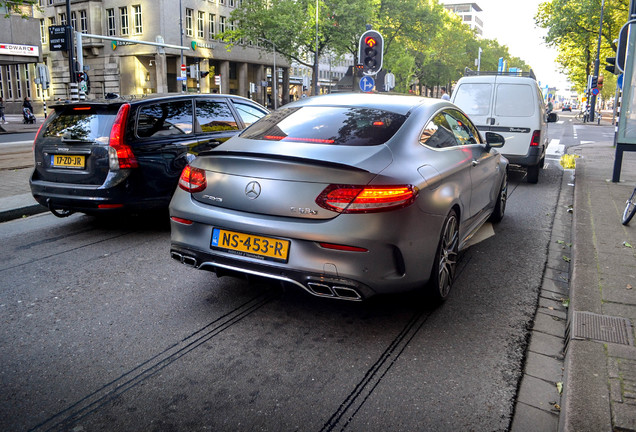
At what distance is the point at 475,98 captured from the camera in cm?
1118

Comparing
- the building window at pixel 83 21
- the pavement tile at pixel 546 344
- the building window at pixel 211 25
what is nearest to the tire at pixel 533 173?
the pavement tile at pixel 546 344

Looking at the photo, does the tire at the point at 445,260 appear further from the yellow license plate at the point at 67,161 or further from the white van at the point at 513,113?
the white van at the point at 513,113

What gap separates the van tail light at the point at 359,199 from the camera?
3348mm

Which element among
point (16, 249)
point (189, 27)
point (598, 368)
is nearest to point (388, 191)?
point (598, 368)

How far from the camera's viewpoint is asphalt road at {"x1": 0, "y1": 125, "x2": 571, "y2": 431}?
2752 mm

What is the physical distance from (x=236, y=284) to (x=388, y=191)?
1.83 m

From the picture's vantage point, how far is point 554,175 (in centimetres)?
1227

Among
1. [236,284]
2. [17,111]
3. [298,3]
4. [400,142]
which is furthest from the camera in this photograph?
[17,111]

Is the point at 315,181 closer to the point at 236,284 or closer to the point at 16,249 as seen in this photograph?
the point at 236,284

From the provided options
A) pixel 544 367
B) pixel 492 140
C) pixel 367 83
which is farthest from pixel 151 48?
pixel 544 367

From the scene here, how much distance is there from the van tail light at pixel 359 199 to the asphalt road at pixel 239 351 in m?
0.91

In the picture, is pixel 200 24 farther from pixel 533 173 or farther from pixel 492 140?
pixel 492 140

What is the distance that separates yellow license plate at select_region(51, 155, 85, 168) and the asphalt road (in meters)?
1.13

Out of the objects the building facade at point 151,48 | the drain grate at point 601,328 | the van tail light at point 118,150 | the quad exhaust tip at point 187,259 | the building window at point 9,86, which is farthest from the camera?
the building window at point 9,86
